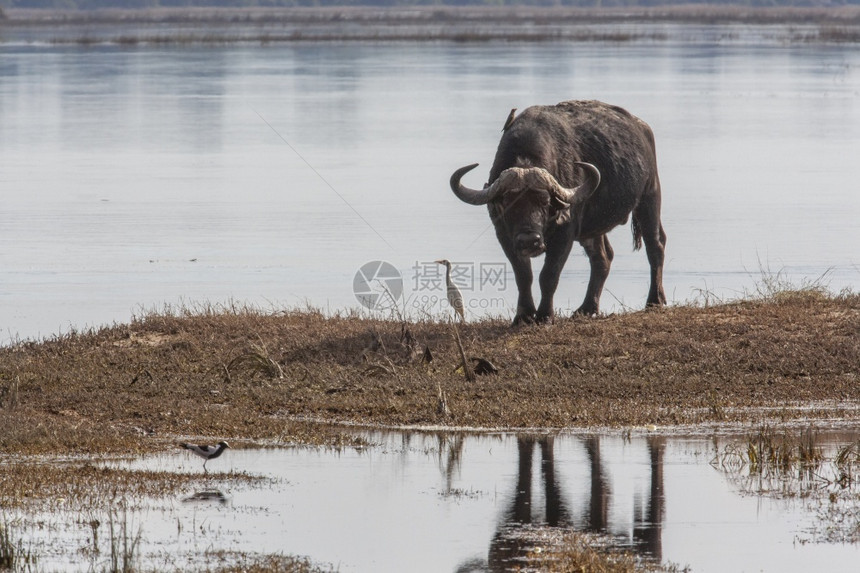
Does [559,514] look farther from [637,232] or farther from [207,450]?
[637,232]

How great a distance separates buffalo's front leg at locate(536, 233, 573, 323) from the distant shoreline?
67857mm

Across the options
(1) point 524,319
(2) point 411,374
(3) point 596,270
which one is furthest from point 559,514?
(3) point 596,270

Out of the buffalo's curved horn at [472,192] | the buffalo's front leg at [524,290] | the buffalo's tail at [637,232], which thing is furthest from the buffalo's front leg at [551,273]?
the buffalo's tail at [637,232]

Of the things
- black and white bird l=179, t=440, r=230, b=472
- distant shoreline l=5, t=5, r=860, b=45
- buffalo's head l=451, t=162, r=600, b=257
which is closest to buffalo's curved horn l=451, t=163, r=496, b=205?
buffalo's head l=451, t=162, r=600, b=257

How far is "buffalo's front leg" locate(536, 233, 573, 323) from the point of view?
14.1 metres

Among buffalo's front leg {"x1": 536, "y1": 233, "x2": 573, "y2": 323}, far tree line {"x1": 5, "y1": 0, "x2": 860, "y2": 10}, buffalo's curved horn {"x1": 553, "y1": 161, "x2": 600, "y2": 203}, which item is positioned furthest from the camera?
far tree line {"x1": 5, "y1": 0, "x2": 860, "y2": 10}

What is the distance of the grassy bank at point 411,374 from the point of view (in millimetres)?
10594

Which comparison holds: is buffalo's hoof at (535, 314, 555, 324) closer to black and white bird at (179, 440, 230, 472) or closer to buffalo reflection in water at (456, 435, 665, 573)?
buffalo reflection in water at (456, 435, 665, 573)

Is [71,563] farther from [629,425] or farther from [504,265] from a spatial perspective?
[504,265]

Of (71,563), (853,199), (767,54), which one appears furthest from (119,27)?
(71,563)

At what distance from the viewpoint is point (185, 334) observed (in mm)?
13703

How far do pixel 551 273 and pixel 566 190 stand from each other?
2.94 feet

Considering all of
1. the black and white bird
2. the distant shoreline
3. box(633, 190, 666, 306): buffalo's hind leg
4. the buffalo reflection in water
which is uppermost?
the distant shoreline

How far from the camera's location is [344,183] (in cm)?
2770
